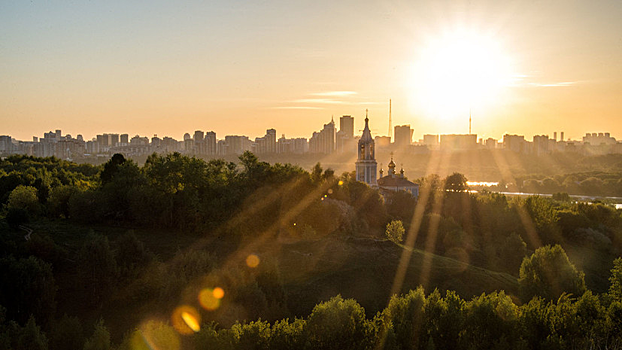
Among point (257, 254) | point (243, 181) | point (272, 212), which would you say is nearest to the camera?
point (257, 254)

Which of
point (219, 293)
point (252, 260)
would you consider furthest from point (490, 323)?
point (252, 260)

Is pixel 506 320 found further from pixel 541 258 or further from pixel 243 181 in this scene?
pixel 243 181

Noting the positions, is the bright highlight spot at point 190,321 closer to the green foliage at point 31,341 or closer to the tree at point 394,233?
the green foliage at point 31,341

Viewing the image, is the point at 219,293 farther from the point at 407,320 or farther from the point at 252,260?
the point at 407,320

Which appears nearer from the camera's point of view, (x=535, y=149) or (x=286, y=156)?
(x=286, y=156)

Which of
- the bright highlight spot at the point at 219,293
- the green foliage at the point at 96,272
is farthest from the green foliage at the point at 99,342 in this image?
the green foliage at the point at 96,272

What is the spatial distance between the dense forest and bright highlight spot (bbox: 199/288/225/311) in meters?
0.06

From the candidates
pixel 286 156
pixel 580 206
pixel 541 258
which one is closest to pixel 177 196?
pixel 541 258

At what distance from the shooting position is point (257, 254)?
27469 mm

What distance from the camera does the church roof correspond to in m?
56.2

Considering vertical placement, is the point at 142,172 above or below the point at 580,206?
above

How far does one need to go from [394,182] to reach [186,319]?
138 ft

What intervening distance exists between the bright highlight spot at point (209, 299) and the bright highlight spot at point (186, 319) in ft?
1.58

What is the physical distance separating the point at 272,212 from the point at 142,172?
11915mm
